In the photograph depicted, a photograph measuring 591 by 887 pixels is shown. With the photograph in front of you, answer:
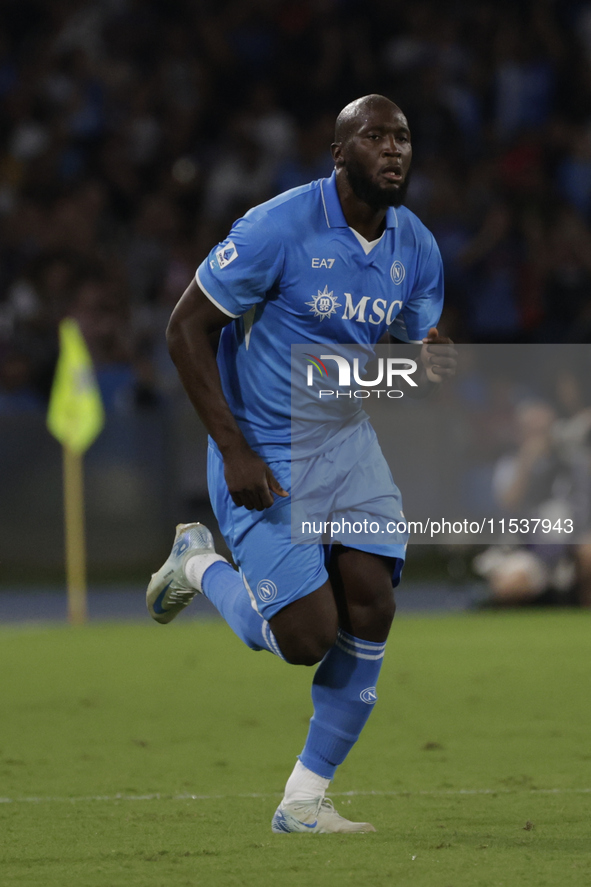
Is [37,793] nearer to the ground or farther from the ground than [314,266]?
nearer to the ground

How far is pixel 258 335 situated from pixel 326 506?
0.59 m

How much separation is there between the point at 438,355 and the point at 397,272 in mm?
297

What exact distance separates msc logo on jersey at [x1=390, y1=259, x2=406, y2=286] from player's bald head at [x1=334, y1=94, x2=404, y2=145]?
42cm

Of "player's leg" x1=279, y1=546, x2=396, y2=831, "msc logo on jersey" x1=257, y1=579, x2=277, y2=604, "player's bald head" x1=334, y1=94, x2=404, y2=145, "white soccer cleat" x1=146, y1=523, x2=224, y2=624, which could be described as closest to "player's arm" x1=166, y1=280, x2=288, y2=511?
"msc logo on jersey" x1=257, y1=579, x2=277, y2=604

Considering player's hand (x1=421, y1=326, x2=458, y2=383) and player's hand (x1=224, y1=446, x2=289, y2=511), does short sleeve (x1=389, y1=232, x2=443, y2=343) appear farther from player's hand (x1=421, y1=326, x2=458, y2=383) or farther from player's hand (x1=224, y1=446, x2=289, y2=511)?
player's hand (x1=224, y1=446, x2=289, y2=511)

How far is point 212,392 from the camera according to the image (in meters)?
4.19

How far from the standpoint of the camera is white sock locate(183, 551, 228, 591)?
15.9ft

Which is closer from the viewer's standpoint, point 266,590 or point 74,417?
point 266,590

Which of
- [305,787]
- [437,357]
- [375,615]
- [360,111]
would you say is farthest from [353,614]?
[360,111]

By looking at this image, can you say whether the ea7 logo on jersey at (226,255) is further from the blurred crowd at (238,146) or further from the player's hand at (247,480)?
the blurred crowd at (238,146)

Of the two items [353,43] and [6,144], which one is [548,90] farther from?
[6,144]

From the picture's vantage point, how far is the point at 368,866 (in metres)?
3.77

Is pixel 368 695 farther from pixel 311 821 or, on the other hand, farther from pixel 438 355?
pixel 438 355

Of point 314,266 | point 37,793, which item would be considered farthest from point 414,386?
point 37,793
